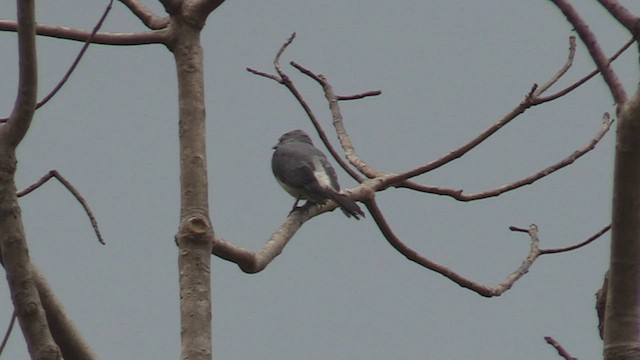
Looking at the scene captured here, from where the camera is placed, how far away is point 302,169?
26.8 feet

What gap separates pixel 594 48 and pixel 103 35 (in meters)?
1.88

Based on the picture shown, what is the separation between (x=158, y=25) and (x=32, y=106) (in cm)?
97

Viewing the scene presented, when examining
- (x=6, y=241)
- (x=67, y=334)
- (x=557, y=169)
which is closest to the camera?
(x=6, y=241)

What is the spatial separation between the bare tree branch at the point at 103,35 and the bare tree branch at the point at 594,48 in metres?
1.34

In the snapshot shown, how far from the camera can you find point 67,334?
2.51m

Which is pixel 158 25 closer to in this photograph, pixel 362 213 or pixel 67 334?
pixel 67 334

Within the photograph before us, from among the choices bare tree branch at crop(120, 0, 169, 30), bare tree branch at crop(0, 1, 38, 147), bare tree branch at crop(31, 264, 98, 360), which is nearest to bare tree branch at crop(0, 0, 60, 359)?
bare tree branch at crop(0, 1, 38, 147)

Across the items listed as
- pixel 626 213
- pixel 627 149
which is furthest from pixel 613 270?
pixel 627 149

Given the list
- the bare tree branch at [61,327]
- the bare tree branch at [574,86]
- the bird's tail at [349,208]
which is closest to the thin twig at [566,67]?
the bare tree branch at [574,86]

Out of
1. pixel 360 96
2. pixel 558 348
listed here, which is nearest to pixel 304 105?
pixel 360 96

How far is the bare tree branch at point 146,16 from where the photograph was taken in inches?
123

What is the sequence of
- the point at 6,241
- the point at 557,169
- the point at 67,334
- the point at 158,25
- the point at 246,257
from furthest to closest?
the point at 557,169
the point at 246,257
the point at 158,25
the point at 67,334
the point at 6,241

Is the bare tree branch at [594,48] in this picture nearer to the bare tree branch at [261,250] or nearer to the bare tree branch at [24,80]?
the bare tree branch at [24,80]

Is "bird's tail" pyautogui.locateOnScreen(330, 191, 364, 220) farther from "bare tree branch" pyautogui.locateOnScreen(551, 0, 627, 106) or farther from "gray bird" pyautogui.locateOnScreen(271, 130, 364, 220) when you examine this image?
"bare tree branch" pyautogui.locateOnScreen(551, 0, 627, 106)
